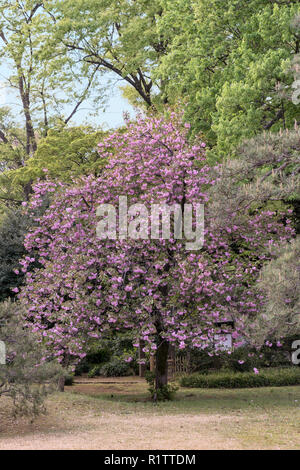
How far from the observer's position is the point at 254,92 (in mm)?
16094

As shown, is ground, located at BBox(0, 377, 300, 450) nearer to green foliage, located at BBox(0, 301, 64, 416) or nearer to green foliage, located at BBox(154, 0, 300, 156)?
green foliage, located at BBox(0, 301, 64, 416)

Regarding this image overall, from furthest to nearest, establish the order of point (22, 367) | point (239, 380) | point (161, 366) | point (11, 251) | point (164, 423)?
1. point (11, 251)
2. point (239, 380)
3. point (161, 366)
4. point (164, 423)
5. point (22, 367)

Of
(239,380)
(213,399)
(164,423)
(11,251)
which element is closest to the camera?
(164,423)

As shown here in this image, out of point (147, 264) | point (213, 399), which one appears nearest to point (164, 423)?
point (147, 264)

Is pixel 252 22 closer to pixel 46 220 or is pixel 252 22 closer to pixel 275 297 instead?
pixel 46 220

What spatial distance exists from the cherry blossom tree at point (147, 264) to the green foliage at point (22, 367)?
3377 millimetres

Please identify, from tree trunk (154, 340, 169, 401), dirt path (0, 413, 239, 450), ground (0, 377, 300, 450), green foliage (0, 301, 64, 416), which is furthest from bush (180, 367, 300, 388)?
green foliage (0, 301, 64, 416)

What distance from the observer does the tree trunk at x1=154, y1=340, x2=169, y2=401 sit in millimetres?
15738

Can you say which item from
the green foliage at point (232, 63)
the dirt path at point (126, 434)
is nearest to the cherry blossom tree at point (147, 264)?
the green foliage at point (232, 63)

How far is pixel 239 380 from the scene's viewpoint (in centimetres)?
1900

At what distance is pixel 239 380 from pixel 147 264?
674 cm

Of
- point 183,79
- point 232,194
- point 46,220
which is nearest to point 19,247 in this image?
point 46,220

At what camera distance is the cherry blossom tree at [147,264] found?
45.9ft

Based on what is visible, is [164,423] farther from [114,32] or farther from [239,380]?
[114,32]
